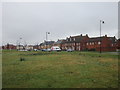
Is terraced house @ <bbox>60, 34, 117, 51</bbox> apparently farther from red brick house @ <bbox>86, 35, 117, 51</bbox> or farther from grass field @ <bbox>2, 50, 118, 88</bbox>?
grass field @ <bbox>2, 50, 118, 88</bbox>

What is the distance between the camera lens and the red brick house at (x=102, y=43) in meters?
62.1

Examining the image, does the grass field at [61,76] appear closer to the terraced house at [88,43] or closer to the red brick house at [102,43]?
the red brick house at [102,43]

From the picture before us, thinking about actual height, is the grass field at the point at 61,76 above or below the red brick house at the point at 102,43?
below

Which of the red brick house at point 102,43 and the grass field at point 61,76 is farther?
the red brick house at point 102,43

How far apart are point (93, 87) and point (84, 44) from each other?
82.6m

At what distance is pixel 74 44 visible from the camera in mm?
96938

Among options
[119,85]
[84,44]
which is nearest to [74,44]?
[84,44]

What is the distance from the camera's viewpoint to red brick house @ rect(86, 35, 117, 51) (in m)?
62.1

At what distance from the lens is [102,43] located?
72.2 m

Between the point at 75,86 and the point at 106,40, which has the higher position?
the point at 106,40

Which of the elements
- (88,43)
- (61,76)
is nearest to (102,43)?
(88,43)

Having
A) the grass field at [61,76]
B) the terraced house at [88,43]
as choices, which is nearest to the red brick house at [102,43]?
the terraced house at [88,43]

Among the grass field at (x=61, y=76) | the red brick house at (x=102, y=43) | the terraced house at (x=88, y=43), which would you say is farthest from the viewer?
the terraced house at (x=88, y=43)

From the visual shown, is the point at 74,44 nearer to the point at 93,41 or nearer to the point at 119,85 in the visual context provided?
the point at 93,41
